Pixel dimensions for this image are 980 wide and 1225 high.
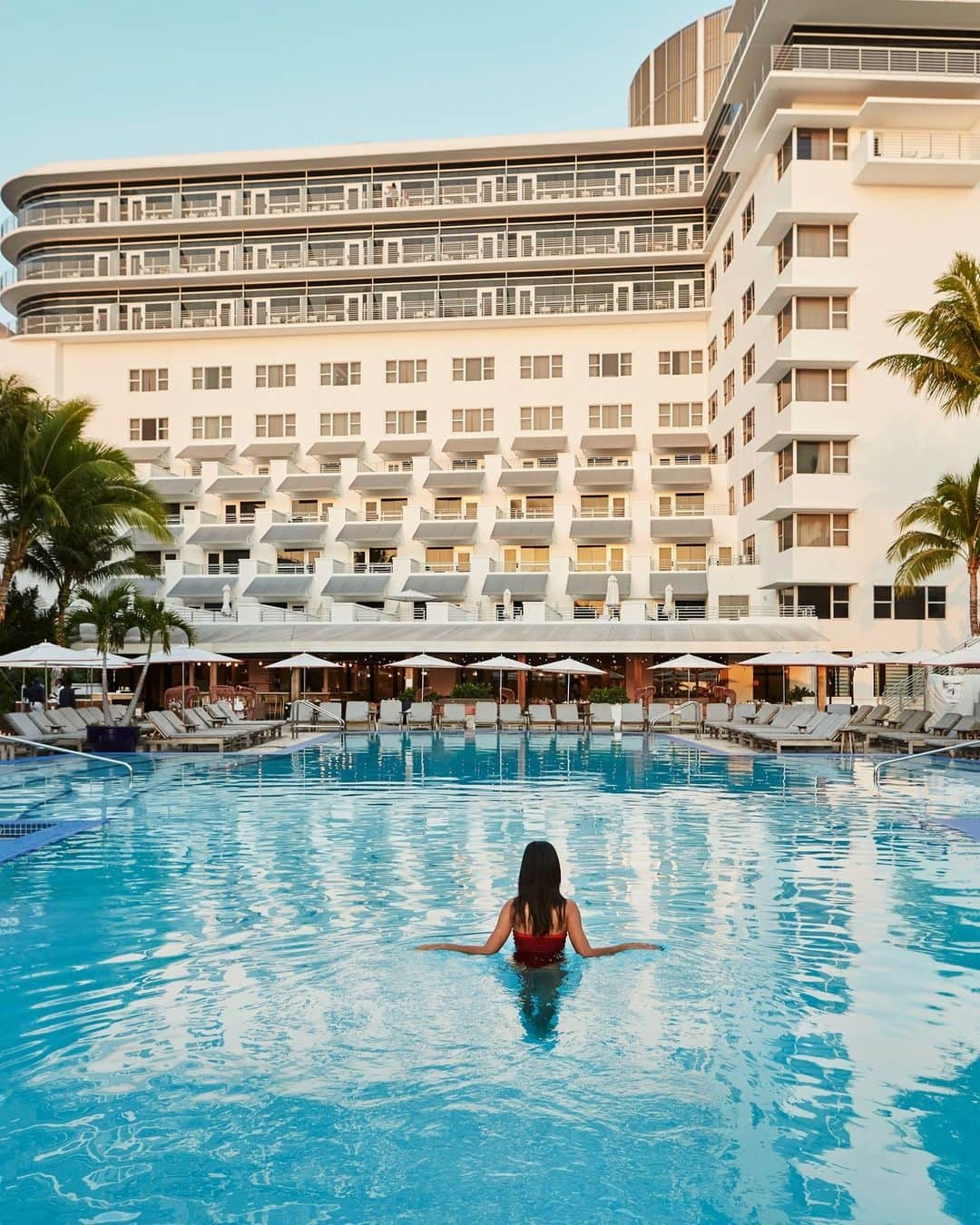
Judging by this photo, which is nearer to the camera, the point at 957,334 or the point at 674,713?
the point at 957,334

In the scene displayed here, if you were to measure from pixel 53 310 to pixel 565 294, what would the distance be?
24.9 metres

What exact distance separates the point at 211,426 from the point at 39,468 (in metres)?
31.3

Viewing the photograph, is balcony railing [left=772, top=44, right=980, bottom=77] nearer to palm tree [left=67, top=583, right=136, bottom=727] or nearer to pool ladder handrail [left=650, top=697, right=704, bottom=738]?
pool ladder handrail [left=650, top=697, right=704, bottom=738]

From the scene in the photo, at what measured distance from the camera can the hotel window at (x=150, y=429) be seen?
58281 mm

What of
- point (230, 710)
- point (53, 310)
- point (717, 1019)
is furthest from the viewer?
point (53, 310)

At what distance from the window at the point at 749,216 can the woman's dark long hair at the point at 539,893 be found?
41.5m

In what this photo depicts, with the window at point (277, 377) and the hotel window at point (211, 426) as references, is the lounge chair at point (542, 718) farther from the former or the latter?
the hotel window at point (211, 426)

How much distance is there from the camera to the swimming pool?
5527mm

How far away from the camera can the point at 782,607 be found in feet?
145

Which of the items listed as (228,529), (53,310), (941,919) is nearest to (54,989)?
(941,919)

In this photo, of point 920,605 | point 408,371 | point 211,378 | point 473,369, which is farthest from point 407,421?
point 920,605

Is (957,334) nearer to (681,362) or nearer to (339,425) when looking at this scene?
(681,362)

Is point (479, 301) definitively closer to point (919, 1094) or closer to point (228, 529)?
point (228, 529)

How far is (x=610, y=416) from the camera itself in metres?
55.2
